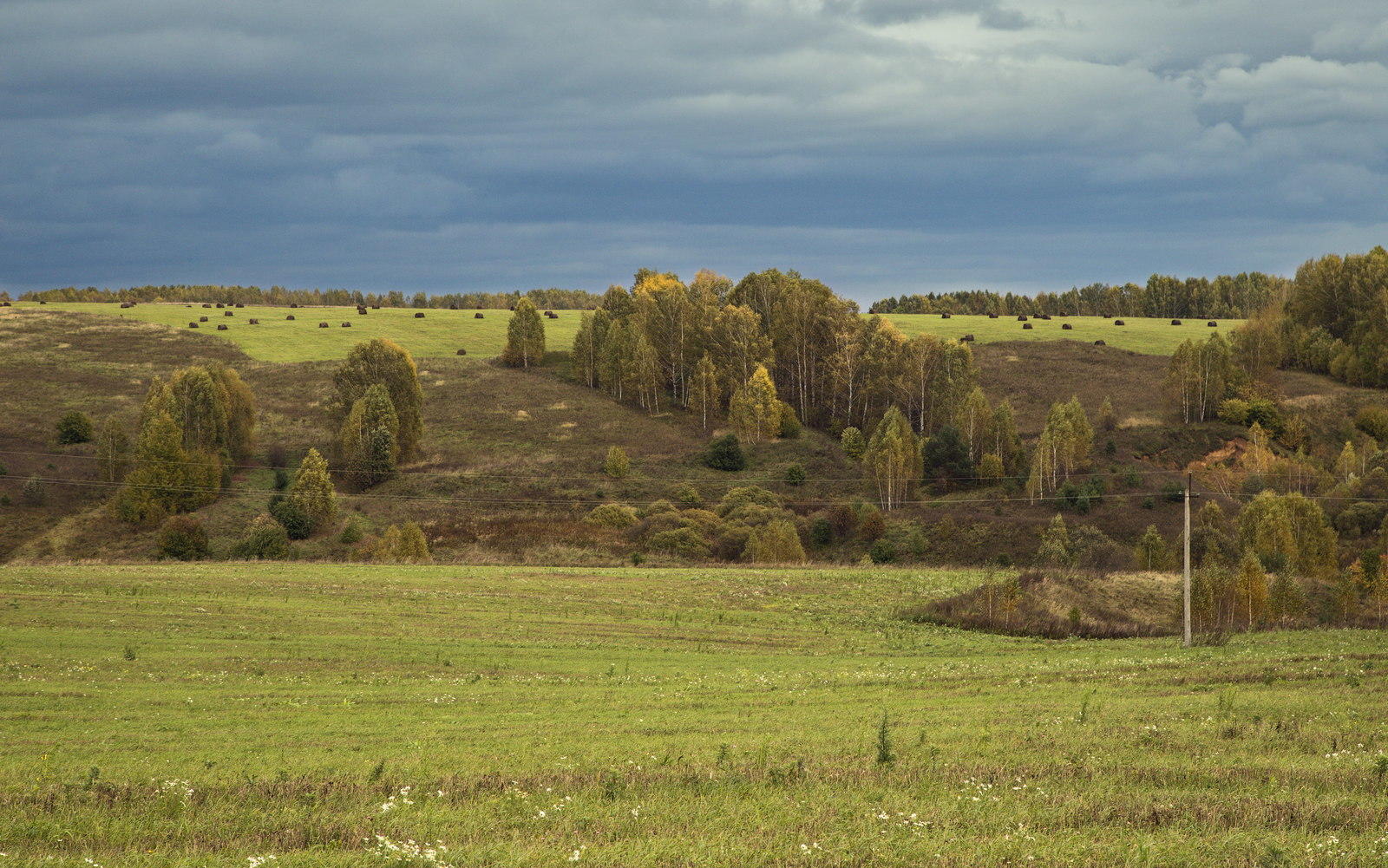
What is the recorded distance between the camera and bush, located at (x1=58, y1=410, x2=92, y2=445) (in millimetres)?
105312

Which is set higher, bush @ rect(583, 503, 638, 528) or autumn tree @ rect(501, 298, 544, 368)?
autumn tree @ rect(501, 298, 544, 368)

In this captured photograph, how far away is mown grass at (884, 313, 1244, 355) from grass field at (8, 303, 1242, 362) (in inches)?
5.2

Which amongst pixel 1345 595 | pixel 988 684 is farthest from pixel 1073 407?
pixel 988 684

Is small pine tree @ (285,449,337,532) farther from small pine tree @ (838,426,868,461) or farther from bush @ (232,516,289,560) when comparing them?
small pine tree @ (838,426,868,461)

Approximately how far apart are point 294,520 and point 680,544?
2814 cm

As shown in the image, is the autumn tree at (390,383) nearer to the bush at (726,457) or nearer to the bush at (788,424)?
the bush at (726,457)

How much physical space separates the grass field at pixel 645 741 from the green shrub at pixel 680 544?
119 feet

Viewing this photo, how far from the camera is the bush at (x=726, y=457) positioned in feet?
367

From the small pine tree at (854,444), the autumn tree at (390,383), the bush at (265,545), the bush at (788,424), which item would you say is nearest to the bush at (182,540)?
the bush at (265,545)

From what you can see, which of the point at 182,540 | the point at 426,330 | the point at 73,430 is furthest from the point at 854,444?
the point at 426,330

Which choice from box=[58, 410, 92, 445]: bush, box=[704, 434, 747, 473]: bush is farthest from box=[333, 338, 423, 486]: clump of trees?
box=[704, 434, 747, 473]: bush

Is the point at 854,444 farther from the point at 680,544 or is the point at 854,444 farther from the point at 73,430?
the point at 73,430

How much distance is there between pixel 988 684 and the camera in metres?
31.0

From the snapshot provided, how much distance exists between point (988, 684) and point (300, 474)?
6707cm
